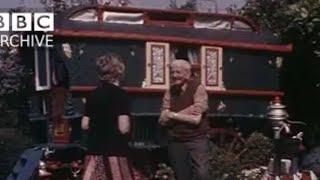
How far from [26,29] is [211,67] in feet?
6.90

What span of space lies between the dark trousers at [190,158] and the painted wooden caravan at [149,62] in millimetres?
1430

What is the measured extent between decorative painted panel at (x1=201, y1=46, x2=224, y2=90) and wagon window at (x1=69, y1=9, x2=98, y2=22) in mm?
1221

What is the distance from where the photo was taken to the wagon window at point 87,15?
9172 millimetres

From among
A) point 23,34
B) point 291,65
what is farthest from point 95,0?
point 291,65

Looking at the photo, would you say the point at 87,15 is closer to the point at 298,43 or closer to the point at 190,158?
the point at 190,158

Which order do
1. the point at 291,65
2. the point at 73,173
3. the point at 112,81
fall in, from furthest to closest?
the point at 291,65 → the point at 73,173 → the point at 112,81

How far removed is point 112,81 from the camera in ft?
23.6

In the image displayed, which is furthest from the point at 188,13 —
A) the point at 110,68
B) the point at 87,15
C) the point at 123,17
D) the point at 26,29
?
the point at 110,68

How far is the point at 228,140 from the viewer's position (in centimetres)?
993

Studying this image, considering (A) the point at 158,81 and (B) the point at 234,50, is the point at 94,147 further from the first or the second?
(B) the point at 234,50

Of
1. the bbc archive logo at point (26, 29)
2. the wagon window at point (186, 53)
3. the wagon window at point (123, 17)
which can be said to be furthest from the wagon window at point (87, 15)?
the wagon window at point (186, 53)

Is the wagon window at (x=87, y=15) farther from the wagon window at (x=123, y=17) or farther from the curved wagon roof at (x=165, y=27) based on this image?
the wagon window at (x=123, y=17)

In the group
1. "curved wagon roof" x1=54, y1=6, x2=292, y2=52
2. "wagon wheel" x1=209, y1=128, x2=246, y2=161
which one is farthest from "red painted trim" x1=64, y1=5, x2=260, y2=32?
"wagon wheel" x1=209, y1=128, x2=246, y2=161

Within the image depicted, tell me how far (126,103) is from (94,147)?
0.45m
